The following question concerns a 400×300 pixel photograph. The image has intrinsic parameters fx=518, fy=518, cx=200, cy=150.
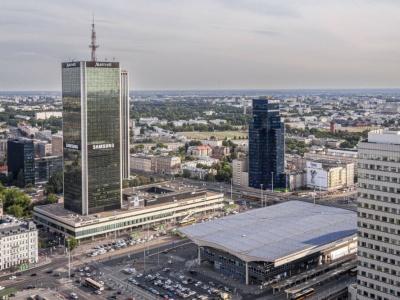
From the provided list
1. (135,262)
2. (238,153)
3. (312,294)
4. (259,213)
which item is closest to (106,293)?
(135,262)

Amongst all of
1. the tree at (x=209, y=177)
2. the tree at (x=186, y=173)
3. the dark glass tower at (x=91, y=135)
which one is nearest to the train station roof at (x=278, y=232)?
the dark glass tower at (x=91, y=135)

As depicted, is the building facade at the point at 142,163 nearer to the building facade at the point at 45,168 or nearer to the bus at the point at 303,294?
the building facade at the point at 45,168

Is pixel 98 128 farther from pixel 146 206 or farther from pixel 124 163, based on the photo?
pixel 124 163

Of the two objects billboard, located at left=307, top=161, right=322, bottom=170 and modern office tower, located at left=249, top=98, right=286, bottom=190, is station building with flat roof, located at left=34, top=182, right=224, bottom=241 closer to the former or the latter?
modern office tower, located at left=249, top=98, right=286, bottom=190

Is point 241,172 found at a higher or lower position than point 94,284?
higher

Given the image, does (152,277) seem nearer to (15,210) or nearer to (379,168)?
(379,168)

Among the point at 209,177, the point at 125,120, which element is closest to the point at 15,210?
the point at 125,120
